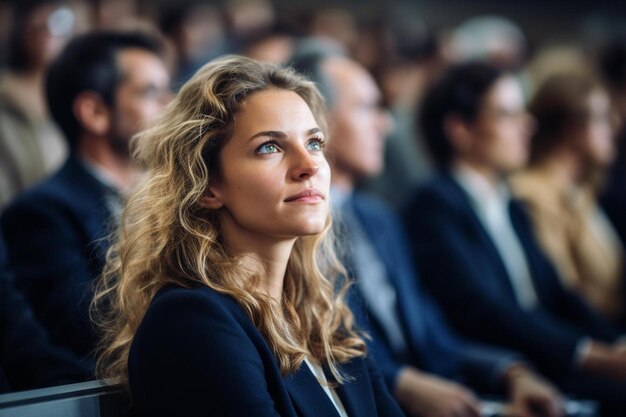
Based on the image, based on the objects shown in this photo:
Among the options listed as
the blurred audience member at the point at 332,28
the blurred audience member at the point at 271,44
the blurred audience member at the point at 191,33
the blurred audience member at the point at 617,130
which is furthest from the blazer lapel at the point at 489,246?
the blurred audience member at the point at 332,28

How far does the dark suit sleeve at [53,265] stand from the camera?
150cm

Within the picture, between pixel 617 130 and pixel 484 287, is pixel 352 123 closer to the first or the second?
pixel 484 287

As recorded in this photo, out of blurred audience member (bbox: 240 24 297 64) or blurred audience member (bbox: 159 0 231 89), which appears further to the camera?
blurred audience member (bbox: 159 0 231 89)

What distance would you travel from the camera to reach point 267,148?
1.14 meters

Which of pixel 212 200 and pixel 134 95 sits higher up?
pixel 134 95

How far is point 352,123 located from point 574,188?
965mm

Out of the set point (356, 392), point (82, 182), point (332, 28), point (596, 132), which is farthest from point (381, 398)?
point (332, 28)

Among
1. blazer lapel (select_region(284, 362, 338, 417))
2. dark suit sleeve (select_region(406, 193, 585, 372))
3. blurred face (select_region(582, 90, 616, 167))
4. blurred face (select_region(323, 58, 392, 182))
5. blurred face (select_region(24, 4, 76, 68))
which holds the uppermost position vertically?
blurred face (select_region(24, 4, 76, 68))

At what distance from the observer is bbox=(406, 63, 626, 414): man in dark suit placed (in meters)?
2.19

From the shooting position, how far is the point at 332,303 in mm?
1289

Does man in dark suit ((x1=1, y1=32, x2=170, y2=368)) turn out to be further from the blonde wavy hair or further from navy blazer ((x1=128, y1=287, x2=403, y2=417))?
navy blazer ((x1=128, y1=287, x2=403, y2=417))

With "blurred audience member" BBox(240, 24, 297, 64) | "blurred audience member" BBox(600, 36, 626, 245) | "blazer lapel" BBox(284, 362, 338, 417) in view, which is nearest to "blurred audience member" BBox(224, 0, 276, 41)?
"blurred audience member" BBox(240, 24, 297, 64)

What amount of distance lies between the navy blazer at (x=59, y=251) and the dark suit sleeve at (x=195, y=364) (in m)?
0.49

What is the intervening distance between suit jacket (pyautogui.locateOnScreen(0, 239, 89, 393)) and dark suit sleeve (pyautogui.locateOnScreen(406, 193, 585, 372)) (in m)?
1.15
